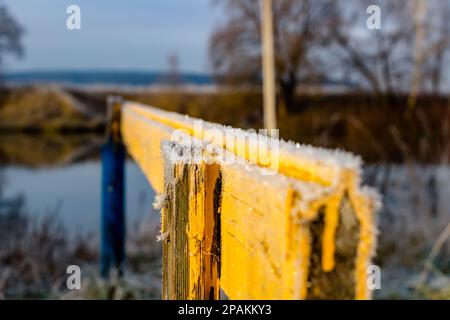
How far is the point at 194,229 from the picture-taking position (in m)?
0.81

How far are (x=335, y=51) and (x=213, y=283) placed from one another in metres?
17.5

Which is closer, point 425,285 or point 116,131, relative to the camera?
point 116,131

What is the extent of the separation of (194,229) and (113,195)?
2768 millimetres

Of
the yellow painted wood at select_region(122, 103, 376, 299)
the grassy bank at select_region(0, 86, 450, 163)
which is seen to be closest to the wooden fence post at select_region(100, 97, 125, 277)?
the yellow painted wood at select_region(122, 103, 376, 299)

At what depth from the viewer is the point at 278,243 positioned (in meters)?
0.55

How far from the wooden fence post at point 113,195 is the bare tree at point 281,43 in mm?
11719

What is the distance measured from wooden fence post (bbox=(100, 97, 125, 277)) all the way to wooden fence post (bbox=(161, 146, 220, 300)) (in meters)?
2.60

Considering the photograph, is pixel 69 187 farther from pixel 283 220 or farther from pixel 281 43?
pixel 283 220

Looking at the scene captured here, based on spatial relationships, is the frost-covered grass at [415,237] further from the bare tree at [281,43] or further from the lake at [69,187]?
the bare tree at [281,43]

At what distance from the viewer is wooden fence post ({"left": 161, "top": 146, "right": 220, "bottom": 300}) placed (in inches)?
31.1

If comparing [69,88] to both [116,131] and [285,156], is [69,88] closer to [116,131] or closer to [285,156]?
[116,131]

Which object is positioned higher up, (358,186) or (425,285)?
(358,186)

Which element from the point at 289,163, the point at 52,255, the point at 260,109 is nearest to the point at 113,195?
the point at 52,255
